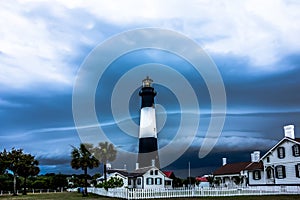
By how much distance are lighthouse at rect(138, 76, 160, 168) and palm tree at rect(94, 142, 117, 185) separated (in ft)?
21.6

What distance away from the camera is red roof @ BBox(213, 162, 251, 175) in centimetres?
4742

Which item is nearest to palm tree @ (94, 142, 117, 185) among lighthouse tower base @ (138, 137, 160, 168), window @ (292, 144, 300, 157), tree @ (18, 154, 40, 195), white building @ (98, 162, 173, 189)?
white building @ (98, 162, 173, 189)

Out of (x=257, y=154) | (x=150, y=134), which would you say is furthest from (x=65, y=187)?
(x=257, y=154)

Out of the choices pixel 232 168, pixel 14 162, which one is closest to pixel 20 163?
pixel 14 162

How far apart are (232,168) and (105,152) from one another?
16890 mm

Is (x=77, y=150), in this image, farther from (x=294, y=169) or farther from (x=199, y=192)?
(x=294, y=169)

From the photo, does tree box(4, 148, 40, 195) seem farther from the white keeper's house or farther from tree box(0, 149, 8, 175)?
the white keeper's house

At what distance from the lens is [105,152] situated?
148 ft

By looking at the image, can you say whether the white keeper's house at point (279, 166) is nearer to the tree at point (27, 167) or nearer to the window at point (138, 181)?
the window at point (138, 181)

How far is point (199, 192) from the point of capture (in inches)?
1323

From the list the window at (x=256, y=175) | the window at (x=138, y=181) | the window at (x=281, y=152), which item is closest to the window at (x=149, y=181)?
the window at (x=138, y=181)

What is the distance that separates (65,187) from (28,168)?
638 inches

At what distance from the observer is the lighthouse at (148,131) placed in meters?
51.4

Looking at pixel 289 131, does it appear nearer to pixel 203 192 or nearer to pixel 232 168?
pixel 203 192
